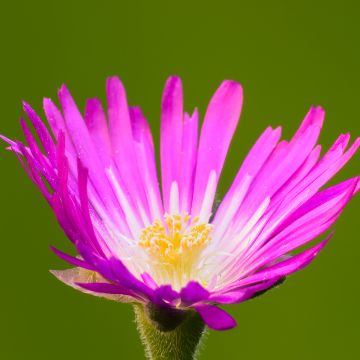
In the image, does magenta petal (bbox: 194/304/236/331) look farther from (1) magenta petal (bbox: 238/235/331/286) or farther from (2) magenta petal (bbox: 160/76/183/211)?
(2) magenta petal (bbox: 160/76/183/211)

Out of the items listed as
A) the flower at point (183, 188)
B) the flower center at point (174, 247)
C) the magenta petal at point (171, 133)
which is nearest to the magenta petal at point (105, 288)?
the flower at point (183, 188)

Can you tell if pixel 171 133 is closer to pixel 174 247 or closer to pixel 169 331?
pixel 174 247

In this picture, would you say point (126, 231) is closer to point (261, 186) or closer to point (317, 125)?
point (261, 186)

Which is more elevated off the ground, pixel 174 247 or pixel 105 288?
pixel 105 288

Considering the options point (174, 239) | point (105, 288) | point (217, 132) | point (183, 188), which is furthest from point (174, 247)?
point (105, 288)

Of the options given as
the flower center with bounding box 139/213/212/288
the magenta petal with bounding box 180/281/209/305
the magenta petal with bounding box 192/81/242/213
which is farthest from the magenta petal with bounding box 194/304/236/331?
the magenta petal with bounding box 192/81/242/213

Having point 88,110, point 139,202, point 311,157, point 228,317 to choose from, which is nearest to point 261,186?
point 311,157

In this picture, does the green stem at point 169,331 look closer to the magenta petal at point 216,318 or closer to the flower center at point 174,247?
the magenta petal at point 216,318
